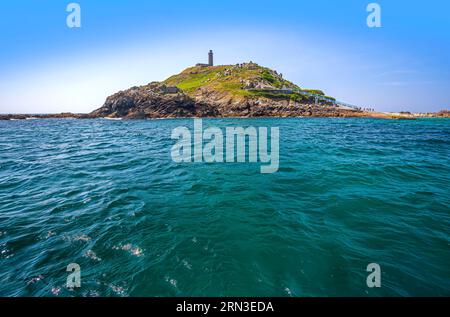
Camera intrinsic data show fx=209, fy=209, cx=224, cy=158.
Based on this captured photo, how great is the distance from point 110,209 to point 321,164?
575 inches

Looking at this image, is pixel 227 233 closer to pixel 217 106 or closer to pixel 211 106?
pixel 211 106

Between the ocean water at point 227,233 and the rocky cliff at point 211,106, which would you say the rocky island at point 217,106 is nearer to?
the rocky cliff at point 211,106

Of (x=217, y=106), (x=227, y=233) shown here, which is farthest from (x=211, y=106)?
(x=227, y=233)

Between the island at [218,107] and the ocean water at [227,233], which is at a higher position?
the island at [218,107]

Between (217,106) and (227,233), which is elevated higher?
(217,106)

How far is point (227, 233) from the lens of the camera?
297 inches

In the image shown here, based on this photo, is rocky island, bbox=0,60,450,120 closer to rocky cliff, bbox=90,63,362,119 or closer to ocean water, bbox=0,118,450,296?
rocky cliff, bbox=90,63,362,119

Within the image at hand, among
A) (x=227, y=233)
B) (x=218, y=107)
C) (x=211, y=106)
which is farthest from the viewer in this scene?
(x=218, y=107)

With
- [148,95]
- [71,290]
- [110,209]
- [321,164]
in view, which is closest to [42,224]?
[110,209]

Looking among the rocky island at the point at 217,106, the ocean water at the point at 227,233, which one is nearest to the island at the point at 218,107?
the rocky island at the point at 217,106

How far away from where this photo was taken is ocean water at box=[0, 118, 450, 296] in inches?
214

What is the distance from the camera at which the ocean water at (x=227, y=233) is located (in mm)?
5426
